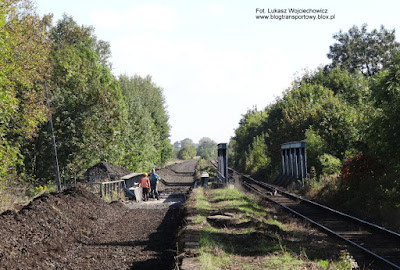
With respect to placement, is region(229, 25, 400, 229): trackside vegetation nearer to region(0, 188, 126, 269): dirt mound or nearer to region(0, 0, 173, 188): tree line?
region(0, 188, 126, 269): dirt mound

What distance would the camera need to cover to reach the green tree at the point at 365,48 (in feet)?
249

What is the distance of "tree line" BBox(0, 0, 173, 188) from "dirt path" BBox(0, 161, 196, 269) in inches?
171

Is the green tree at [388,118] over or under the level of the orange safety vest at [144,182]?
over

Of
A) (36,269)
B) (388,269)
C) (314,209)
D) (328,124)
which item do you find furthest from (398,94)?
(328,124)

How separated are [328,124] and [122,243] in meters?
19.5

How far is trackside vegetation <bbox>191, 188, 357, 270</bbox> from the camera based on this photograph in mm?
8430

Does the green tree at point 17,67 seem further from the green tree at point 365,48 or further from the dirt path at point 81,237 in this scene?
the green tree at point 365,48

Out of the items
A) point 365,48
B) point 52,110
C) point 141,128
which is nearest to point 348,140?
point 52,110

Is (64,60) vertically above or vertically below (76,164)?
above

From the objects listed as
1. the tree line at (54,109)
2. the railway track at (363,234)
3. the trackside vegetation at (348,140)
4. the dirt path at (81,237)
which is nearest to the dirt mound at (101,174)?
the tree line at (54,109)

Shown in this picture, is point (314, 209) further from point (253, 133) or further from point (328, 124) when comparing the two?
point (253, 133)

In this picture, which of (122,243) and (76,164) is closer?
(122,243)

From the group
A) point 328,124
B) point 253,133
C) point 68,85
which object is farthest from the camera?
point 253,133

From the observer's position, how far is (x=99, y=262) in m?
10.4
